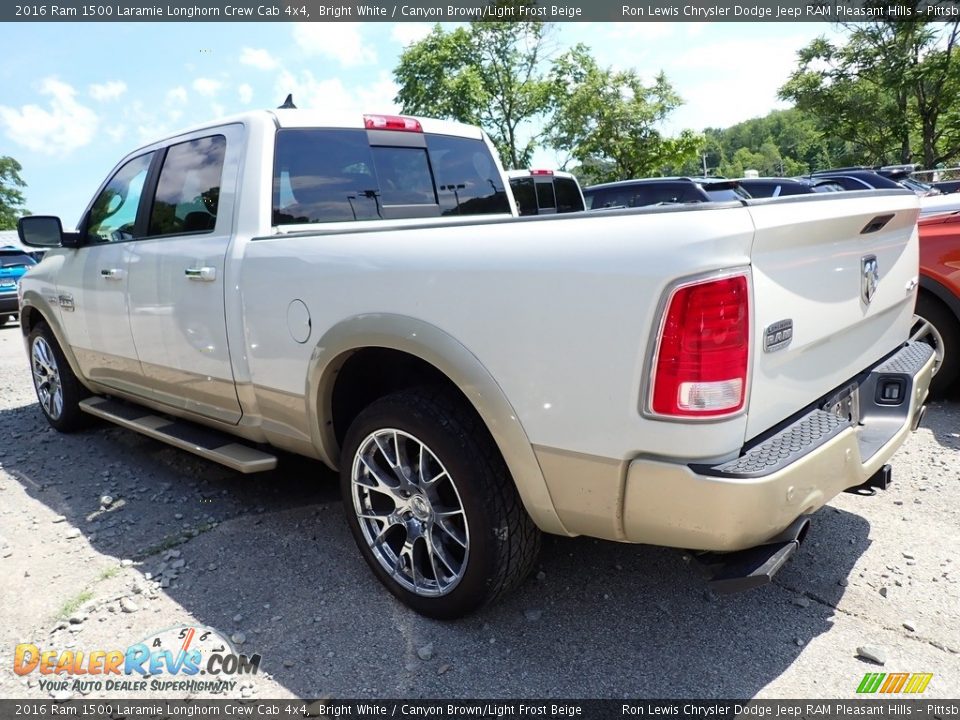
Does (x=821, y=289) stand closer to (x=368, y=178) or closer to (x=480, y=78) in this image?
(x=368, y=178)

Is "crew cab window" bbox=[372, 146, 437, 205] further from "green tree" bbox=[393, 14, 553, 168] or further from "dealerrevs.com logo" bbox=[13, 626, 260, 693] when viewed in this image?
"green tree" bbox=[393, 14, 553, 168]

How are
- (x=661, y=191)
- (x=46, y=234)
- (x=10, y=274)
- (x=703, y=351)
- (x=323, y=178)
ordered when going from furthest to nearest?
(x=10, y=274) < (x=661, y=191) < (x=46, y=234) < (x=323, y=178) < (x=703, y=351)

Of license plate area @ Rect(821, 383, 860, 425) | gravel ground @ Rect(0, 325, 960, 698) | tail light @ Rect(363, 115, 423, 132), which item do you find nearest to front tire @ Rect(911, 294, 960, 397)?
gravel ground @ Rect(0, 325, 960, 698)

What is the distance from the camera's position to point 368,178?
3.34m

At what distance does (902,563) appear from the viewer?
9.07ft

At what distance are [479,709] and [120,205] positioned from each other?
138 inches

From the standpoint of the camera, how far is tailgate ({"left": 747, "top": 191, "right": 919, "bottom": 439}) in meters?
1.84

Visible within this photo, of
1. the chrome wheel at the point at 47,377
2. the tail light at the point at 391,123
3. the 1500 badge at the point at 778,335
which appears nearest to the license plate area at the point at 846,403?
the 1500 badge at the point at 778,335

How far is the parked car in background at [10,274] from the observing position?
12.8m

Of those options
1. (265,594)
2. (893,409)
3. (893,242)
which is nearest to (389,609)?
(265,594)

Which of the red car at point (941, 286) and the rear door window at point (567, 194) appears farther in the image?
the rear door window at point (567, 194)

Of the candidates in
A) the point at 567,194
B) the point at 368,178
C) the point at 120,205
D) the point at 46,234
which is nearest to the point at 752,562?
the point at 368,178

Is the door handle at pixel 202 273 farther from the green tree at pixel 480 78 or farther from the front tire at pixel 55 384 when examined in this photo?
the green tree at pixel 480 78

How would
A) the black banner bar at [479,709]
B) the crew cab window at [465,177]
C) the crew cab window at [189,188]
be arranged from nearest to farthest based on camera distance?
the black banner bar at [479,709], the crew cab window at [189,188], the crew cab window at [465,177]
